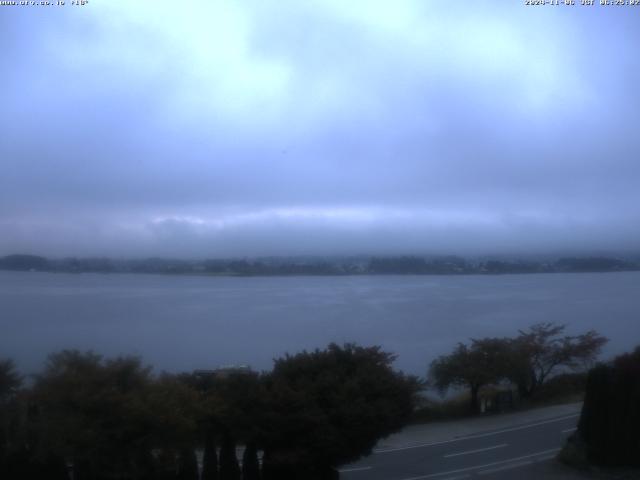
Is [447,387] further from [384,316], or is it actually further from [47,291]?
[47,291]

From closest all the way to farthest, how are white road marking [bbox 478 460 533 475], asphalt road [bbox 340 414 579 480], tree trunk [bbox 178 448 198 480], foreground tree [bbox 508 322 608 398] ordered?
tree trunk [bbox 178 448 198 480], white road marking [bbox 478 460 533 475], asphalt road [bbox 340 414 579 480], foreground tree [bbox 508 322 608 398]

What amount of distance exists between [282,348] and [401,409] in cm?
1198

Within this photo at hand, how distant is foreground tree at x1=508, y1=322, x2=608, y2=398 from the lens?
97.4 feet

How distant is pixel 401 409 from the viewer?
560 inches

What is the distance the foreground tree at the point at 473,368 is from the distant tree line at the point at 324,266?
328 inches

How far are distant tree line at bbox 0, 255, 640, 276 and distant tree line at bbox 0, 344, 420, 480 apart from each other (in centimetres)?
1003

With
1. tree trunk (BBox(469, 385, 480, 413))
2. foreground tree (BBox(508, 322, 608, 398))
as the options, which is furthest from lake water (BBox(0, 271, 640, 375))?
foreground tree (BBox(508, 322, 608, 398))

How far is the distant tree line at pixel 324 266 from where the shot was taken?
23750 mm

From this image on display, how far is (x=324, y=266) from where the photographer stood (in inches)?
1352

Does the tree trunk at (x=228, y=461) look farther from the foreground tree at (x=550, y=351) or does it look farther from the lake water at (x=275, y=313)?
the foreground tree at (x=550, y=351)

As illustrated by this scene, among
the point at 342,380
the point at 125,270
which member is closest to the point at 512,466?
the point at 342,380

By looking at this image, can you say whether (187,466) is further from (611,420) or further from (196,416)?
(611,420)

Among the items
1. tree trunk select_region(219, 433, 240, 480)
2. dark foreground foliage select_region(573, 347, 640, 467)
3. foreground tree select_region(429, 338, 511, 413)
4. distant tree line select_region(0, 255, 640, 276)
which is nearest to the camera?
tree trunk select_region(219, 433, 240, 480)

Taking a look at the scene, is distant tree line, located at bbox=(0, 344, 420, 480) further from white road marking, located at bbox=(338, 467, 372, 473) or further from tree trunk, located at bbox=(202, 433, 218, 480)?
white road marking, located at bbox=(338, 467, 372, 473)
